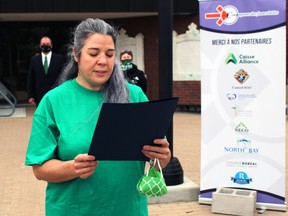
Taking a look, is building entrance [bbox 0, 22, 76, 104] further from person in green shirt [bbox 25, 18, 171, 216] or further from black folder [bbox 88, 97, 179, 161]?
black folder [bbox 88, 97, 179, 161]

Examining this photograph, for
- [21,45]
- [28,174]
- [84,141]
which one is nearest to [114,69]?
[84,141]

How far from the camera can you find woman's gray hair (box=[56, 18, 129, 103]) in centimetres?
A: 195

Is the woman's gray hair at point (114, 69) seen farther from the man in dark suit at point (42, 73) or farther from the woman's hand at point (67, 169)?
the man in dark suit at point (42, 73)

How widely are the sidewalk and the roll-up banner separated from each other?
16.0 inches

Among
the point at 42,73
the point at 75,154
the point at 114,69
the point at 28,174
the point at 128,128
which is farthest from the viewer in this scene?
the point at 42,73

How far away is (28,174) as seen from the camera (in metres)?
6.37

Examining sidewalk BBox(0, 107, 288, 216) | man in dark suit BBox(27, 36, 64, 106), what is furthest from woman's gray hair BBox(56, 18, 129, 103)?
man in dark suit BBox(27, 36, 64, 106)

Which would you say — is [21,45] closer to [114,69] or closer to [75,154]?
[114,69]

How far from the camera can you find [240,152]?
4.86m

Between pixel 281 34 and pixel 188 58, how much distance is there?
28.7ft

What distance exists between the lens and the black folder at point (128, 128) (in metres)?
1.71

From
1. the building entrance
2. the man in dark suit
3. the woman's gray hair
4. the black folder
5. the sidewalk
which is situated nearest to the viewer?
the black folder

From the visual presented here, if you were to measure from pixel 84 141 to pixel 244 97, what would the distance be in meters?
3.14

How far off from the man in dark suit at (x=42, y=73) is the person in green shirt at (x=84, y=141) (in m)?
6.03
